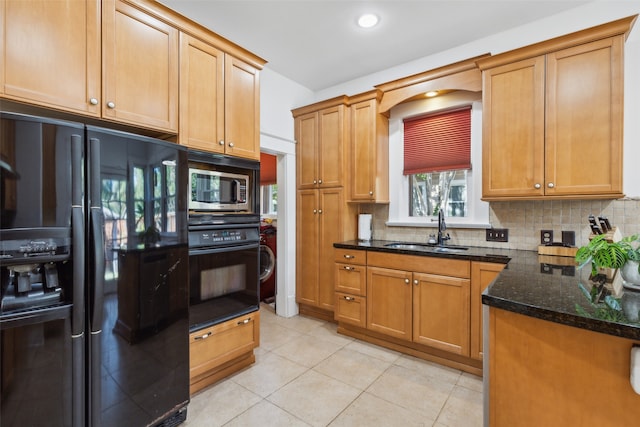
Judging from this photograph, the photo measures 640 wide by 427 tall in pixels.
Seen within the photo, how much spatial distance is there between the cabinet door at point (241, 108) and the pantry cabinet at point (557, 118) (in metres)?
1.88

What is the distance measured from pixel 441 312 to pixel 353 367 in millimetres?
856

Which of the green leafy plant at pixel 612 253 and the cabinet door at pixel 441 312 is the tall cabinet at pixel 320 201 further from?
the green leafy plant at pixel 612 253

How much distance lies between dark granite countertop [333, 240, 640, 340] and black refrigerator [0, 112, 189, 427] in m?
1.61

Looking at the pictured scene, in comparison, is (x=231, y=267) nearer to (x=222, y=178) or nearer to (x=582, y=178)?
(x=222, y=178)

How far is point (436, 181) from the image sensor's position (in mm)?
3057

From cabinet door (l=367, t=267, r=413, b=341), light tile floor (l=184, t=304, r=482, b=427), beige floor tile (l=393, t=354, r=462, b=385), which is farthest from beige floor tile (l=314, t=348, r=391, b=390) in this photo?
cabinet door (l=367, t=267, r=413, b=341)

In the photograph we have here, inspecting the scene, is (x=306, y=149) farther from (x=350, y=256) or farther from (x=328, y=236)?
(x=350, y=256)

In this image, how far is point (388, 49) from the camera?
281 centimetres

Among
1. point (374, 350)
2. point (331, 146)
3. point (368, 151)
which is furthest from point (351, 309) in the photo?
point (331, 146)

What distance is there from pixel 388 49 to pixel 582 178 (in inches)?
77.4

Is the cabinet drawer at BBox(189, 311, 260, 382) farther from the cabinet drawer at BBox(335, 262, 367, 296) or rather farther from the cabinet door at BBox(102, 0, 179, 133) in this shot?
the cabinet door at BBox(102, 0, 179, 133)

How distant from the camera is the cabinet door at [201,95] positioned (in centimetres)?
190

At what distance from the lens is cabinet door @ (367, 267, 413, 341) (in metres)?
2.53

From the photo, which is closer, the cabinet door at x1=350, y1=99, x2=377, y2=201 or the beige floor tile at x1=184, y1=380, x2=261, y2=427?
the beige floor tile at x1=184, y1=380, x2=261, y2=427
